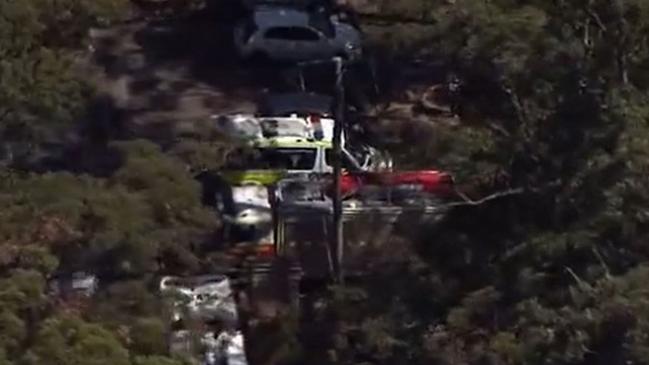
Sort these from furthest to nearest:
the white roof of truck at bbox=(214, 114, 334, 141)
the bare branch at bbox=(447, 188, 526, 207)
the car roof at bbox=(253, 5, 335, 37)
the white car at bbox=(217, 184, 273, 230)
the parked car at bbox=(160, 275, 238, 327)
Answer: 1. the car roof at bbox=(253, 5, 335, 37)
2. the white roof of truck at bbox=(214, 114, 334, 141)
3. the white car at bbox=(217, 184, 273, 230)
4. the bare branch at bbox=(447, 188, 526, 207)
5. the parked car at bbox=(160, 275, 238, 327)

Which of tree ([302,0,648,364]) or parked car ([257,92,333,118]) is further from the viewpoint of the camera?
parked car ([257,92,333,118])

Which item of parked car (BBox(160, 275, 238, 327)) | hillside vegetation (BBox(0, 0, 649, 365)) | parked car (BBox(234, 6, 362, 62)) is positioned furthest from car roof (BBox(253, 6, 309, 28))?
parked car (BBox(160, 275, 238, 327))

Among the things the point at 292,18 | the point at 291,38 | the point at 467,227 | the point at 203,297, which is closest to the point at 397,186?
the point at 467,227

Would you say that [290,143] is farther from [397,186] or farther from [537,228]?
[537,228]

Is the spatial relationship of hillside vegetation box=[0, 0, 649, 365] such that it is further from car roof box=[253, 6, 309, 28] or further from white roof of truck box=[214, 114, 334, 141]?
car roof box=[253, 6, 309, 28]

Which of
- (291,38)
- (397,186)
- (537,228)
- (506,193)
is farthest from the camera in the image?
(291,38)

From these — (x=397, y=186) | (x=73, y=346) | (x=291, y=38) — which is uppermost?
(x=73, y=346)
